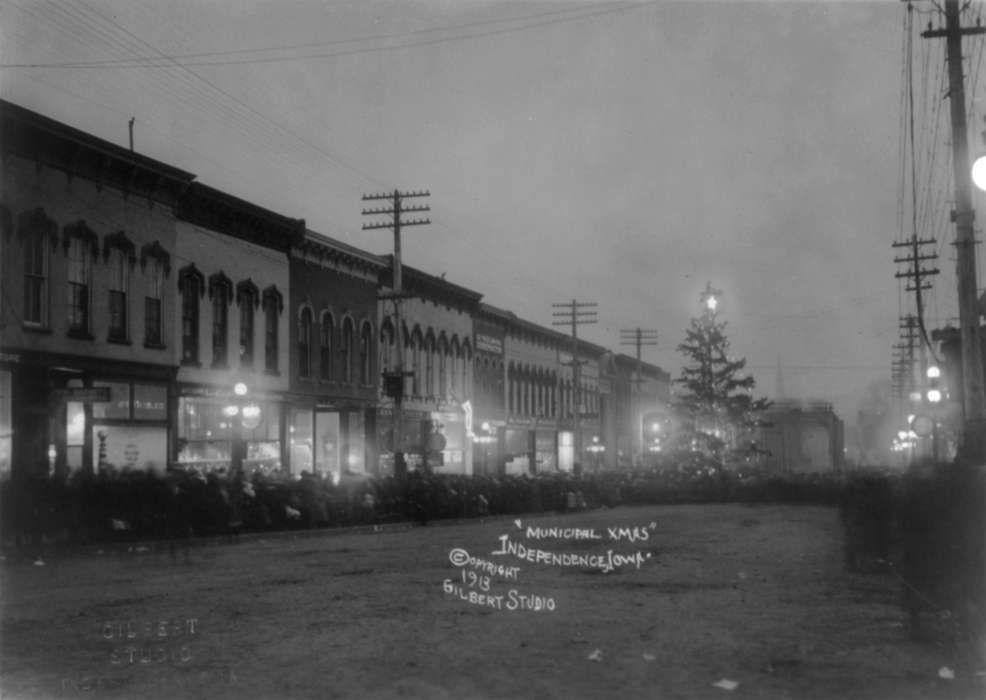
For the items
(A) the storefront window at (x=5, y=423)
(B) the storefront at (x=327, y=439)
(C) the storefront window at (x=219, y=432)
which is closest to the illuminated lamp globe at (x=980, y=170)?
(A) the storefront window at (x=5, y=423)

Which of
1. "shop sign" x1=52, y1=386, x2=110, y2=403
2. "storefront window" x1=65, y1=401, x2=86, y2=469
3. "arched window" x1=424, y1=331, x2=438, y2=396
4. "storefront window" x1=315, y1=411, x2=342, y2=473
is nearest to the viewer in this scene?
"shop sign" x1=52, y1=386, x2=110, y2=403

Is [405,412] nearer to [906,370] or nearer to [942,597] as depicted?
[942,597]

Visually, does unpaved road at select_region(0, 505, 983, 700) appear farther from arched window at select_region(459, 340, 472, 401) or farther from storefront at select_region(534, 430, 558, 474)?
storefront at select_region(534, 430, 558, 474)

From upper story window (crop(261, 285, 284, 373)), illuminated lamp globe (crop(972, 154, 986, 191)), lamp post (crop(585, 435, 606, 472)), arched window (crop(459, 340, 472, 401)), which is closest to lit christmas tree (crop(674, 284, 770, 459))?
lamp post (crop(585, 435, 606, 472))

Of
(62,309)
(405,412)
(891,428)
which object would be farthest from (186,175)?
(891,428)

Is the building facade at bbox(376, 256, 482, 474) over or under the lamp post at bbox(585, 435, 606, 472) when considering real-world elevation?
over

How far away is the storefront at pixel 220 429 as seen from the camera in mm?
29859

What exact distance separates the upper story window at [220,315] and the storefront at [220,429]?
993 mm

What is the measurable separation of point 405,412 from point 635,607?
33.1 meters

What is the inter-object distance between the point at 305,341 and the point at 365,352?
485 centimetres

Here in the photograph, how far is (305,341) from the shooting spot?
3716cm

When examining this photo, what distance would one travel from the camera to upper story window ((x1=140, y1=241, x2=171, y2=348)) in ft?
93.3

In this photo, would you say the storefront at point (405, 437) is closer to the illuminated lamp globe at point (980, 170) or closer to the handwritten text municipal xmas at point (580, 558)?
the handwritten text municipal xmas at point (580, 558)

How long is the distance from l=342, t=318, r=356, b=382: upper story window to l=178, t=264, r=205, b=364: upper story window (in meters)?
9.35
